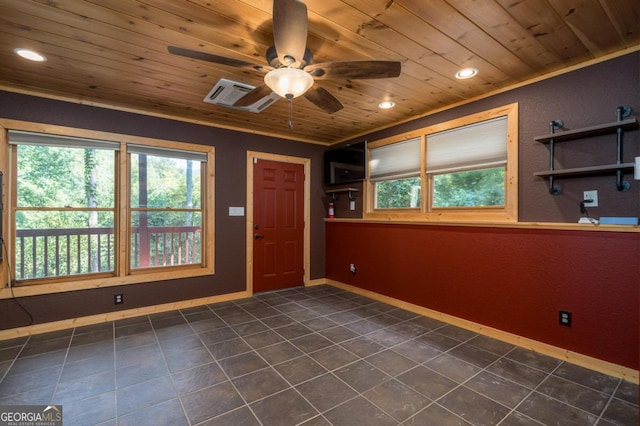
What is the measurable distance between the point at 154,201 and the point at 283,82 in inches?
108

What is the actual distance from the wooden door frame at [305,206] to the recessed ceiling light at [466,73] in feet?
9.10

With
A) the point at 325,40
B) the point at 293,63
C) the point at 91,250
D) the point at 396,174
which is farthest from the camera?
the point at 396,174

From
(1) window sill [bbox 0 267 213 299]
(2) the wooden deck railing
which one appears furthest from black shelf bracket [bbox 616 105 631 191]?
(2) the wooden deck railing

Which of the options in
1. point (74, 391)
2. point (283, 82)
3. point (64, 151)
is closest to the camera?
point (283, 82)

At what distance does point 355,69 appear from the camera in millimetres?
1877

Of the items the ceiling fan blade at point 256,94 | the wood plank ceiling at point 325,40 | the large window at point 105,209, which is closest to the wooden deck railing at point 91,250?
the large window at point 105,209

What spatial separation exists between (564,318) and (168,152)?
14.9 feet

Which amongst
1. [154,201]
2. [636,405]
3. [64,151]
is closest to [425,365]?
[636,405]

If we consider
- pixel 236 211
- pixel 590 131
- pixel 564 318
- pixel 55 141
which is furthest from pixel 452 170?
pixel 55 141

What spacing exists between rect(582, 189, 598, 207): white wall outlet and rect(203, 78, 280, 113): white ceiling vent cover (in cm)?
286

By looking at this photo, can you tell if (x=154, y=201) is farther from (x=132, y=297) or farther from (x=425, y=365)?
(x=425, y=365)

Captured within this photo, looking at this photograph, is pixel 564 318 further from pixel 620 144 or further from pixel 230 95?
pixel 230 95

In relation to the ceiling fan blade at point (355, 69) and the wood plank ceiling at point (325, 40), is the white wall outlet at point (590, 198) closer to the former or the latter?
the wood plank ceiling at point (325, 40)

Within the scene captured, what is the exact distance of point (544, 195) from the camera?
260cm
